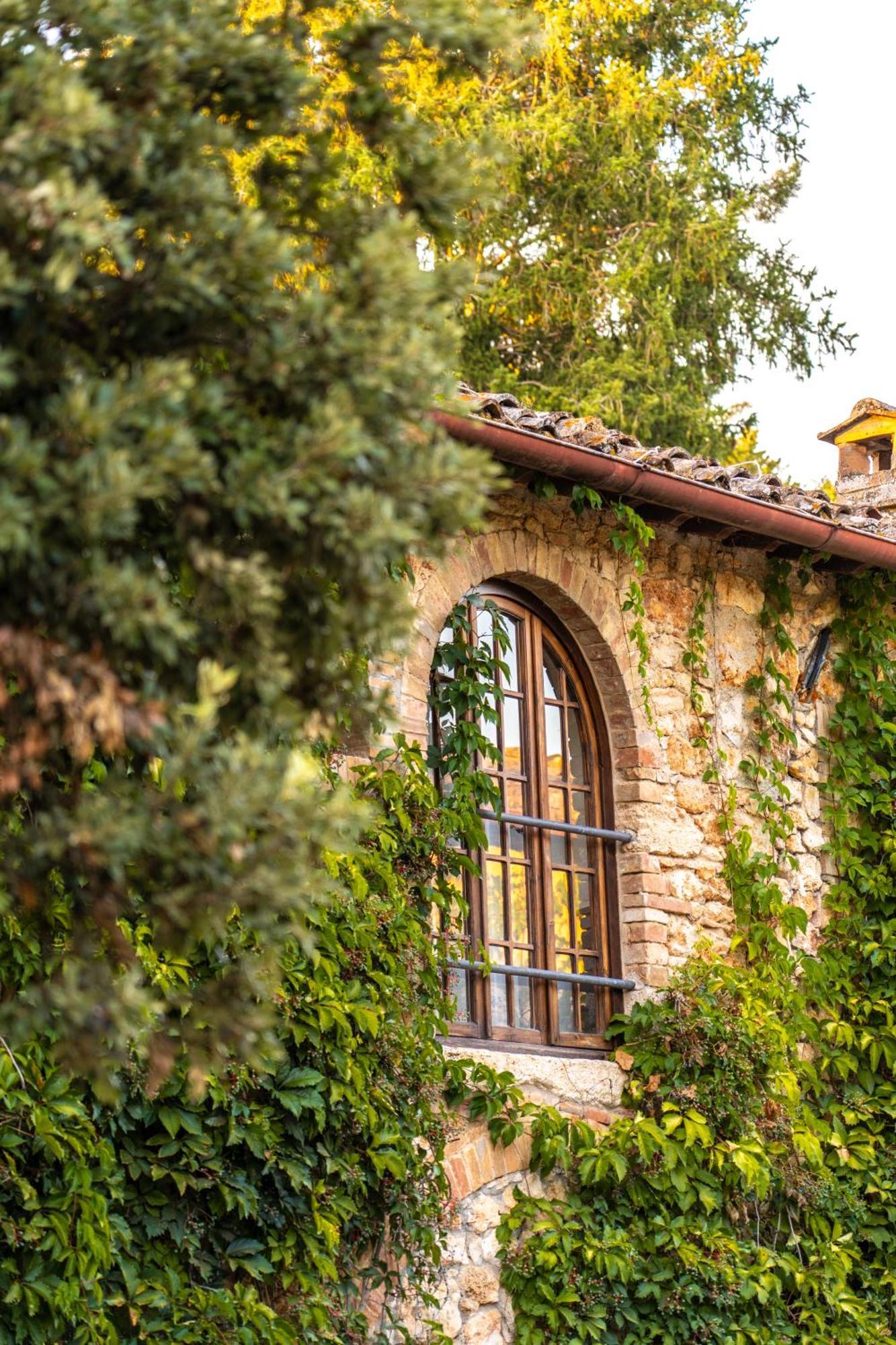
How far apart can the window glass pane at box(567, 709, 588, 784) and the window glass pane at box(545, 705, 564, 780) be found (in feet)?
0.16

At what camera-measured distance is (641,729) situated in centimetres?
762

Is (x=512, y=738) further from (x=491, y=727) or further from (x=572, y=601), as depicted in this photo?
(x=572, y=601)

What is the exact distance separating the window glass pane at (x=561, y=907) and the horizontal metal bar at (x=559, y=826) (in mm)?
189

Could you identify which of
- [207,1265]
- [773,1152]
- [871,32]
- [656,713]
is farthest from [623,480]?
[871,32]

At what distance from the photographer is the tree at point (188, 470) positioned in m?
2.69

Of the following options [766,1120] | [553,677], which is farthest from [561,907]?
[766,1120]

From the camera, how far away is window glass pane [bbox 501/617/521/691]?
24.3 ft

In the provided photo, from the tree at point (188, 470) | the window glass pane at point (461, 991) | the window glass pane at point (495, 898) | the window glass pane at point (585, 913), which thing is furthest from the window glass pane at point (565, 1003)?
the tree at point (188, 470)

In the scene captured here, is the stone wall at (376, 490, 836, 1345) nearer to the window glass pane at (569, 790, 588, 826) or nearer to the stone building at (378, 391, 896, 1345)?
the stone building at (378, 391, 896, 1345)

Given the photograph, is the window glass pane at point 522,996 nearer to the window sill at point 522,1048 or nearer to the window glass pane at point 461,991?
the window sill at point 522,1048

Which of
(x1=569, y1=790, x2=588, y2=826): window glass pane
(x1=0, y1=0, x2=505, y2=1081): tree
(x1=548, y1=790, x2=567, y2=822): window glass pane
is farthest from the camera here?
(x1=569, y1=790, x2=588, y2=826): window glass pane

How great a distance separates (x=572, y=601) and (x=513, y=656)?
331 millimetres

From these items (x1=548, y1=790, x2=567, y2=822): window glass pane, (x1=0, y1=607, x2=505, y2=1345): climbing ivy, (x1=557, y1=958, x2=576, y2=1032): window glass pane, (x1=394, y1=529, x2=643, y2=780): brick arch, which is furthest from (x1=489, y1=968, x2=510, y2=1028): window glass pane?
(x1=394, y1=529, x2=643, y2=780): brick arch

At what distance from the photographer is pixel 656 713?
25.3ft
